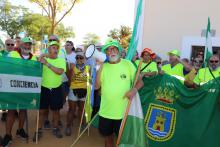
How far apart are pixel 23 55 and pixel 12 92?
783mm

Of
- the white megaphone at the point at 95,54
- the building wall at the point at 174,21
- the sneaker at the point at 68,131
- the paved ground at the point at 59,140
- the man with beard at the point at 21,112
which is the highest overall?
the building wall at the point at 174,21

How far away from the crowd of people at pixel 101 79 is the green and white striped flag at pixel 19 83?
22cm

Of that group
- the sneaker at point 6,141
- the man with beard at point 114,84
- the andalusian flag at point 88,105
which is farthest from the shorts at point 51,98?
the man with beard at point 114,84

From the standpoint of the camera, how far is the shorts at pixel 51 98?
247 inches

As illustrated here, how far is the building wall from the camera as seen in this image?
11.9 metres

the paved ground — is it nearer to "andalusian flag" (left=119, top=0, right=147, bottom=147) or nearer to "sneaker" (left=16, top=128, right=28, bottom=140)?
"sneaker" (left=16, top=128, right=28, bottom=140)

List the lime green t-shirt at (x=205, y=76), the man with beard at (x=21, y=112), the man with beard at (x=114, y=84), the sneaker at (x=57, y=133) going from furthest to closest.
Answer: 1. the sneaker at (x=57, y=133)
2. the lime green t-shirt at (x=205, y=76)
3. the man with beard at (x=21, y=112)
4. the man with beard at (x=114, y=84)

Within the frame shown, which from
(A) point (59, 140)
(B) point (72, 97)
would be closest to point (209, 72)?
(B) point (72, 97)

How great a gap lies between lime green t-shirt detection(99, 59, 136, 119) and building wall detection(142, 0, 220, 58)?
26.0ft

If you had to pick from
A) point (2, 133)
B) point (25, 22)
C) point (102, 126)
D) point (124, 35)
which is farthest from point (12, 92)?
point (25, 22)

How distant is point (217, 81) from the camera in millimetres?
5395

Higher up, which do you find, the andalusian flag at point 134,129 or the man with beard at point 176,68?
the man with beard at point 176,68

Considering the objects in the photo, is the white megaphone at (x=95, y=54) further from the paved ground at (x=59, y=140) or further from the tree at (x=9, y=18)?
the tree at (x=9, y=18)

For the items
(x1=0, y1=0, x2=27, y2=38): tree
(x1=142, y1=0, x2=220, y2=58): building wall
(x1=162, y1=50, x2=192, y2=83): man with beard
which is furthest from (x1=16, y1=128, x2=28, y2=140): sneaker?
(x1=0, y1=0, x2=27, y2=38): tree
